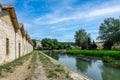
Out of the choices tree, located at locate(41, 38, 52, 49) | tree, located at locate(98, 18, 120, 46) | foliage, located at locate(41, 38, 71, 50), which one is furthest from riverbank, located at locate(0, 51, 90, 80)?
tree, located at locate(41, 38, 52, 49)

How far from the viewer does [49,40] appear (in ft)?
368

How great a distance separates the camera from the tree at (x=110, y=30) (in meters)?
69.8

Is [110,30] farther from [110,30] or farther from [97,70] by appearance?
[97,70]

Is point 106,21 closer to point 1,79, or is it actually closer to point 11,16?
point 11,16

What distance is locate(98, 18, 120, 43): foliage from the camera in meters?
70.0

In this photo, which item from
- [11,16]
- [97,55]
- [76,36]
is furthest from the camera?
[76,36]

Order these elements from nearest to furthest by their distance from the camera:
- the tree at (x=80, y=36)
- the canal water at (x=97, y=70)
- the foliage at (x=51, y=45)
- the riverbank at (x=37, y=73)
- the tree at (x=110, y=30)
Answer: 1. the riverbank at (x=37, y=73)
2. the canal water at (x=97, y=70)
3. the tree at (x=110, y=30)
4. the tree at (x=80, y=36)
5. the foliage at (x=51, y=45)

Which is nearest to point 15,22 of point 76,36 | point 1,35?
point 1,35

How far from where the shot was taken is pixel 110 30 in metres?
74.6

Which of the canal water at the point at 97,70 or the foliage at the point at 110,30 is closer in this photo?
the canal water at the point at 97,70

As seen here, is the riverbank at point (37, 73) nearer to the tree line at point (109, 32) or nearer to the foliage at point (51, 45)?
the tree line at point (109, 32)

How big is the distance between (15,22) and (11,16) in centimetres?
147

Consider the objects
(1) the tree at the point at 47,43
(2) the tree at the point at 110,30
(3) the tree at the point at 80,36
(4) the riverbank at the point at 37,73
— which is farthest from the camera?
(1) the tree at the point at 47,43

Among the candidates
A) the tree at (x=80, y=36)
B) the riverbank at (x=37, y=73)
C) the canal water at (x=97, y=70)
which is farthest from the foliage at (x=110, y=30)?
the riverbank at (x=37, y=73)
